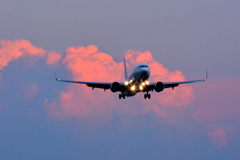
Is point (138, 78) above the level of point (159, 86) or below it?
above

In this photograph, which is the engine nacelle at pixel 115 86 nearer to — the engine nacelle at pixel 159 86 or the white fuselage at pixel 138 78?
the white fuselage at pixel 138 78

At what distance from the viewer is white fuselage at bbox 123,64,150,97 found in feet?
400

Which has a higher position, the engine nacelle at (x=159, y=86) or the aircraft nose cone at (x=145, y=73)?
the aircraft nose cone at (x=145, y=73)

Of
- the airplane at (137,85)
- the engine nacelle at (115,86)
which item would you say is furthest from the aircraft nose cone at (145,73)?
the engine nacelle at (115,86)

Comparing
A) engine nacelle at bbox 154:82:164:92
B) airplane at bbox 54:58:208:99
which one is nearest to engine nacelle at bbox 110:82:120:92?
airplane at bbox 54:58:208:99

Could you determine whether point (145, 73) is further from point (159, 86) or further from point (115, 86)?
point (115, 86)

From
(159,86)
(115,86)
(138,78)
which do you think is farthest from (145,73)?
(115,86)

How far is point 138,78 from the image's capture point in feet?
404

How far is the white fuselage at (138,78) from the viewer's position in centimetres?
12200

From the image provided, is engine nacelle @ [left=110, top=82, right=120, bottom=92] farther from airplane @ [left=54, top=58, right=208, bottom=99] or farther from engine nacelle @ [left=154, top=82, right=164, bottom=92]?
engine nacelle @ [left=154, top=82, right=164, bottom=92]

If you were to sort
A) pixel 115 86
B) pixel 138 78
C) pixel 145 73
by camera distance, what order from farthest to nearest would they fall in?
pixel 115 86, pixel 138 78, pixel 145 73

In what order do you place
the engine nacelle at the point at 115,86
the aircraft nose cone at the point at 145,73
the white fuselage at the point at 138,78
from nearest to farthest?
the aircraft nose cone at the point at 145,73 → the white fuselage at the point at 138,78 → the engine nacelle at the point at 115,86

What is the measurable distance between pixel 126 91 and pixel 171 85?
11.1 metres

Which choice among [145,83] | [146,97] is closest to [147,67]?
[145,83]
